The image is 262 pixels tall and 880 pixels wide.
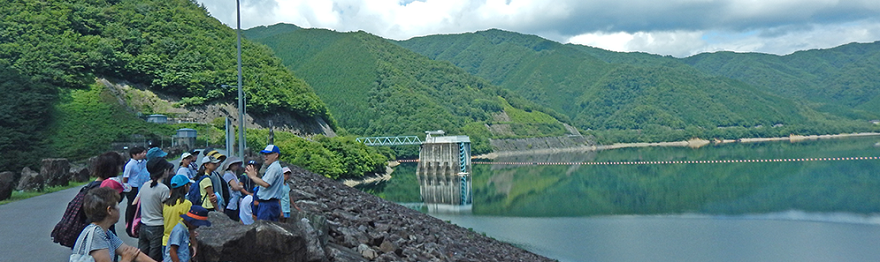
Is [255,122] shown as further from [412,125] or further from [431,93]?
[431,93]

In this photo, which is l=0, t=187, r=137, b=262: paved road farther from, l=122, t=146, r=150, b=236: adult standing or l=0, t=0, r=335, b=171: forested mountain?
l=0, t=0, r=335, b=171: forested mountain

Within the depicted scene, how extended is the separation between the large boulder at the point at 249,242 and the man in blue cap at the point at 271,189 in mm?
1402

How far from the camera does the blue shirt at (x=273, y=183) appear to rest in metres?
10.5

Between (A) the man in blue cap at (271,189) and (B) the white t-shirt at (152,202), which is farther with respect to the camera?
(A) the man in blue cap at (271,189)

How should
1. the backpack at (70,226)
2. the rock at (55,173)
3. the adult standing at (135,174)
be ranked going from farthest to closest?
the rock at (55,173), the adult standing at (135,174), the backpack at (70,226)

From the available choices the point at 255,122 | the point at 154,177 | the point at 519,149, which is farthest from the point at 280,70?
the point at 154,177

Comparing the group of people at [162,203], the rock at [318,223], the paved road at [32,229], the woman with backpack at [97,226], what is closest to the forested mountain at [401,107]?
the paved road at [32,229]

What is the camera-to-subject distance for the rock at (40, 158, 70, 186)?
25453 millimetres

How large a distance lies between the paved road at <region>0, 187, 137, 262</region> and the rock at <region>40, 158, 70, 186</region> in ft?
13.6

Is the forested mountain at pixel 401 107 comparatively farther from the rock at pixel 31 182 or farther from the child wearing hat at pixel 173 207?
the child wearing hat at pixel 173 207

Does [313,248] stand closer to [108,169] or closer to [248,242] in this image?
[248,242]

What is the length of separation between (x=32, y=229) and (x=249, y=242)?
9.16 metres

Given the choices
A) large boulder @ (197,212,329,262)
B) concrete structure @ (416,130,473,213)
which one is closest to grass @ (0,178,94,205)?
large boulder @ (197,212,329,262)

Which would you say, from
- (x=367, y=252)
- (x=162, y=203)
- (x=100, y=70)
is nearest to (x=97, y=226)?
(x=162, y=203)
